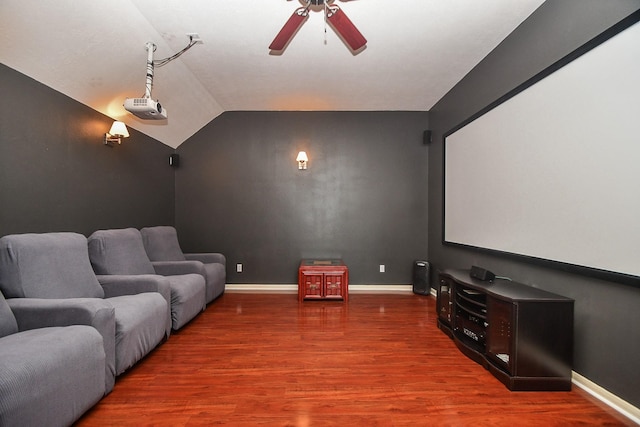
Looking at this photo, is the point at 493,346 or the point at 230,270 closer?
the point at 493,346

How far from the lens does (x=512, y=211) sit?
2779 millimetres

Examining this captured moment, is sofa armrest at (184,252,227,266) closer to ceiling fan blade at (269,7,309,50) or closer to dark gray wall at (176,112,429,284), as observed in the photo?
dark gray wall at (176,112,429,284)

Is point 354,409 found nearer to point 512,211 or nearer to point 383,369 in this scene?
point 383,369

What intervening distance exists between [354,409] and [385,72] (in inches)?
136

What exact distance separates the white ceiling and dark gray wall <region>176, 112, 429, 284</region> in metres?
0.74

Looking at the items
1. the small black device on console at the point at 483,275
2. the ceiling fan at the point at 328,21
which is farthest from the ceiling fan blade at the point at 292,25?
the small black device on console at the point at 483,275

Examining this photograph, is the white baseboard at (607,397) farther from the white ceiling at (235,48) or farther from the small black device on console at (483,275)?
the white ceiling at (235,48)

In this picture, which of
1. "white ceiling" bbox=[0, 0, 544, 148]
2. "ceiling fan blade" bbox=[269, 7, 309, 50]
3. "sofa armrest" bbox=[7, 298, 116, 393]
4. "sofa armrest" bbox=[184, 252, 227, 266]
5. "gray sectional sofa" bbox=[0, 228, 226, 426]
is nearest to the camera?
"gray sectional sofa" bbox=[0, 228, 226, 426]

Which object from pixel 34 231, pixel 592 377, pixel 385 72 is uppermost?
pixel 385 72

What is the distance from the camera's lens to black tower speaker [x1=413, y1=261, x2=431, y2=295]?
4.75 m

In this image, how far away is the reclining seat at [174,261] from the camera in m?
3.81

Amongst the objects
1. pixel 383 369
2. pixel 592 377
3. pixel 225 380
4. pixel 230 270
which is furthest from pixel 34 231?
pixel 592 377

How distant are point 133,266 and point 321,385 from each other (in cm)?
226

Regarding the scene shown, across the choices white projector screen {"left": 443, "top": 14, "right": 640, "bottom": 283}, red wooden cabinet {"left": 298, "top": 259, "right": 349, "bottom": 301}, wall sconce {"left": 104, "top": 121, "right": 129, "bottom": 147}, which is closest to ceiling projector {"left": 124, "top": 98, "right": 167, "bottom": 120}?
wall sconce {"left": 104, "top": 121, "right": 129, "bottom": 147}
